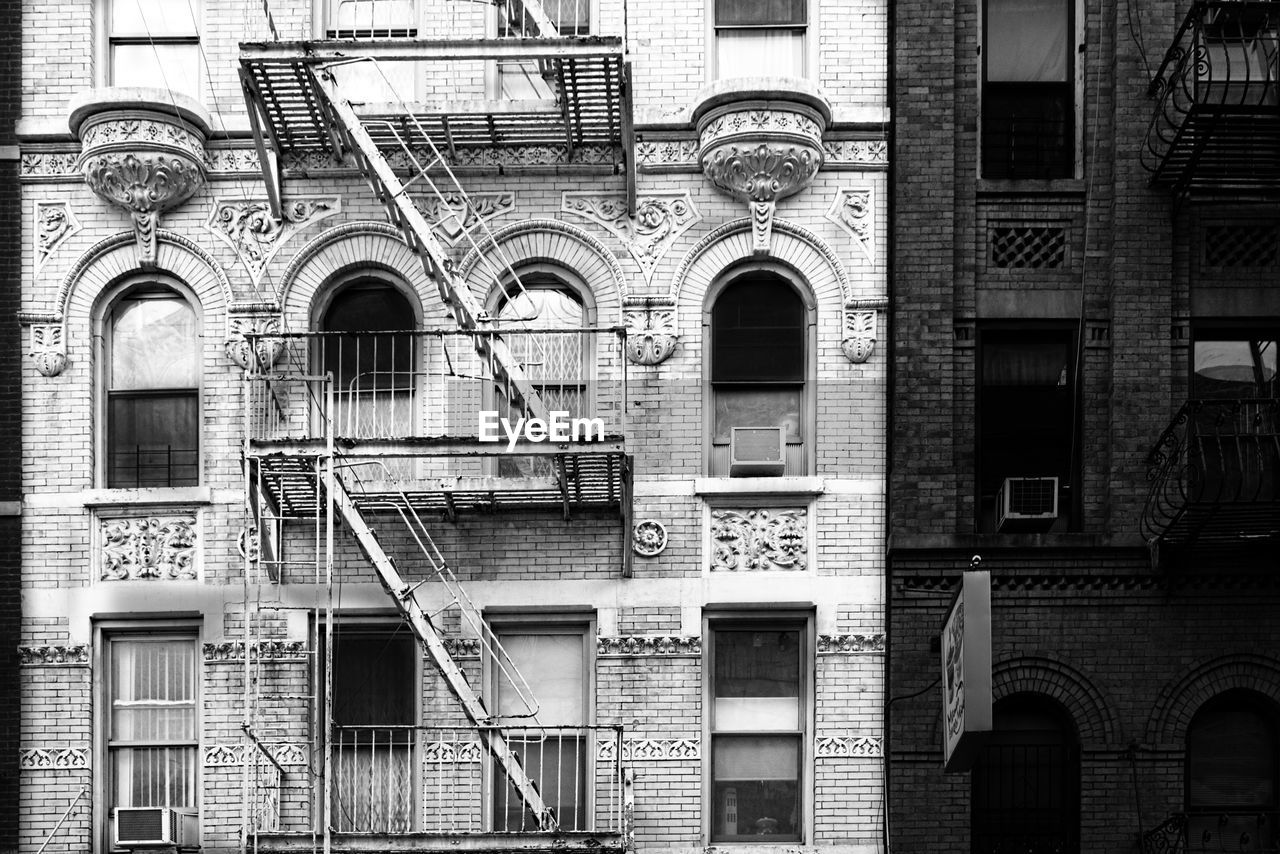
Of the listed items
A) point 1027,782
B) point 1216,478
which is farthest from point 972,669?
point 1216,478

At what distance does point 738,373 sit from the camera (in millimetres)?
19750

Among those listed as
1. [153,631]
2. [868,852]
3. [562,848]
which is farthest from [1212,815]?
[153,631]

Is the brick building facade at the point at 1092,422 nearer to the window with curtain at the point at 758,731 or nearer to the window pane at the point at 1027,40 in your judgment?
the window pane at the point at 1027,40

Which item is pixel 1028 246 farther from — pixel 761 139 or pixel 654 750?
pixel 654 750

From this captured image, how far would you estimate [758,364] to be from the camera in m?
19.8

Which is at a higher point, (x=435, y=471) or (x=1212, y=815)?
(x=435, y=471)

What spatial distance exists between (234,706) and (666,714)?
3.80 m

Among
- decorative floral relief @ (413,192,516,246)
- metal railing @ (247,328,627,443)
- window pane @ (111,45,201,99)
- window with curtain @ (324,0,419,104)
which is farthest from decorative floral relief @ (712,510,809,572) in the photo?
window pane @ (111,45,201,99)

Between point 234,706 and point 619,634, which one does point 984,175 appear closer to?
point 619,634

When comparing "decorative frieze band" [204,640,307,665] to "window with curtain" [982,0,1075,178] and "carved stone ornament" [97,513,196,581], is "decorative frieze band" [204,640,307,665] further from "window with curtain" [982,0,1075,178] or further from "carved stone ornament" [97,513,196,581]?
"window with curtain" [982,0,1075,178]

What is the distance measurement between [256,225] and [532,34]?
121 inches

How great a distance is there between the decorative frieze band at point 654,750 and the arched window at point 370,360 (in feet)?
11.0

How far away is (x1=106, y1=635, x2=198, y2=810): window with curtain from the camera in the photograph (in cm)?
1919

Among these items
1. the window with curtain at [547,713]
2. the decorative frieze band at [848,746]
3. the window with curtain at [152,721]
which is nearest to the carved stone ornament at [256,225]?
the window with curtain at [152,721]
